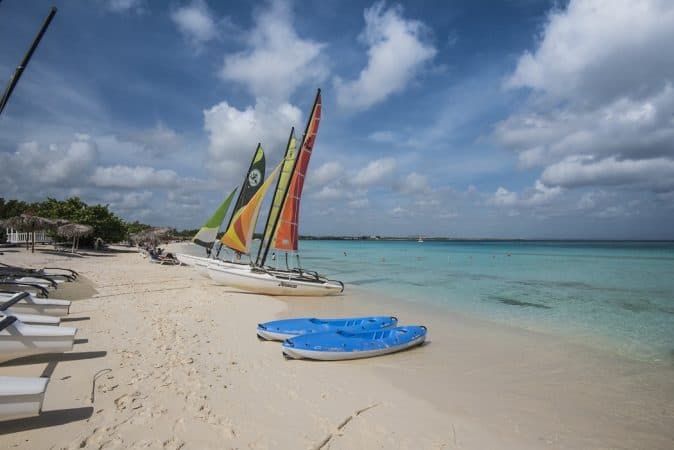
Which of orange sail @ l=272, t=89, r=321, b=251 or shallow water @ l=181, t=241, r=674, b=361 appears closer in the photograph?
shallow water @ l=181, t=241, r=674, b=361

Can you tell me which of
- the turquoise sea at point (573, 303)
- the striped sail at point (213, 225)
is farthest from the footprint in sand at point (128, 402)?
the striped sail at point (213, 225)

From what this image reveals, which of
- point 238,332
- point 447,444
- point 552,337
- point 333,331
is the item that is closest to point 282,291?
point 238,332

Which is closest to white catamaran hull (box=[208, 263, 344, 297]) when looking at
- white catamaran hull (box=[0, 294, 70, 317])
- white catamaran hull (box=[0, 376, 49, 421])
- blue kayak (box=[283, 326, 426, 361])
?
white catamaran hull (box=[0, 294, 70, 317])

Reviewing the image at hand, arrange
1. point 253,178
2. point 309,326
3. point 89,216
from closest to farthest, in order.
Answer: point 309,326 → point 253,178 → point 89,216

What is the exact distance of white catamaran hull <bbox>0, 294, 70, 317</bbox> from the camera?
735cm

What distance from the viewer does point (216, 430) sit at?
419 cm

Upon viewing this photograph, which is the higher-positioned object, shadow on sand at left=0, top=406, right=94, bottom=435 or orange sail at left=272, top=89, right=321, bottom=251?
orange sail at left=272, top=89, right=321, bottom=251

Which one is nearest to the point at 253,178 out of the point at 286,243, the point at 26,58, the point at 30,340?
the point at 286,243

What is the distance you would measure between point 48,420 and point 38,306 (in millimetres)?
4890

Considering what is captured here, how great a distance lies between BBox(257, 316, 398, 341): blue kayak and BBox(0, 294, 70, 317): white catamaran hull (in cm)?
454

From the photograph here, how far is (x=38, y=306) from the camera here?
297 inches

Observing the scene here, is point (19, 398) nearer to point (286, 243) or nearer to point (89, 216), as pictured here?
point (286, 243)

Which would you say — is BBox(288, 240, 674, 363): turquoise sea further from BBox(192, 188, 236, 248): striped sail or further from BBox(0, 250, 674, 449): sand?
BBox(192, 188, 236, 248): striped sail

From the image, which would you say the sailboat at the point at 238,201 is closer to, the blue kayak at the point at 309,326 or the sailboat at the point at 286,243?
the sailboat at the point at 286,243
